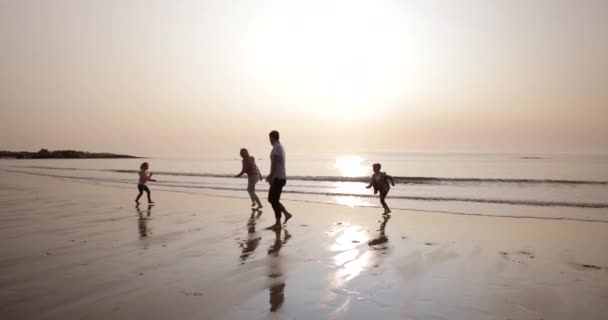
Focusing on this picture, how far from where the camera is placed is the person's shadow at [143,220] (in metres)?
9.12

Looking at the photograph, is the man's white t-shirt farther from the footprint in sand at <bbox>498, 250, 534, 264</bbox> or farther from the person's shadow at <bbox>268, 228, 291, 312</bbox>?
the footprint in sand at <bbox>498, 250, 534, 264</bbox>

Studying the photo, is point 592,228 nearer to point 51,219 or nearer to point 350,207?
point 350,207

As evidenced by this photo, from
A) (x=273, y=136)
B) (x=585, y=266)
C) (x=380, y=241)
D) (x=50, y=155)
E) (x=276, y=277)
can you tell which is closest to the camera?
(x=276, y=277)

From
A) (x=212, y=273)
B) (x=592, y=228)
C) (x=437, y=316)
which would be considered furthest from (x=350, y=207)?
(x=437, y=316)

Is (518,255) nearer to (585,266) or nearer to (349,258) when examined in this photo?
(585,266)

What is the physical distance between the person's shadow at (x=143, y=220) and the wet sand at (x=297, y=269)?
0.35 feet

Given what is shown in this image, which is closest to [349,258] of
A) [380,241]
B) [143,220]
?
[380,241]

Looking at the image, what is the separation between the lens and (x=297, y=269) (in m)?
6.13

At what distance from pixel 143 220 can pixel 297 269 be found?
674cm

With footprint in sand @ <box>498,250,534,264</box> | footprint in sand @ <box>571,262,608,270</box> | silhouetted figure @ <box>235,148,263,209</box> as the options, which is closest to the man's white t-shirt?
silhouetted figure @ <box>235,148,263,209</box>

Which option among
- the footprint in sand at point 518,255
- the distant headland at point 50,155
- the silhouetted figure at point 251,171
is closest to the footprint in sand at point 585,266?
the footprint in sand at point 518,255

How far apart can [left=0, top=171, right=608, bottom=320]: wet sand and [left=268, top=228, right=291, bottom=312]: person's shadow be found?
2 cm

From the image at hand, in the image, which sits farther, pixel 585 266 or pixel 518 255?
pixel 518 255

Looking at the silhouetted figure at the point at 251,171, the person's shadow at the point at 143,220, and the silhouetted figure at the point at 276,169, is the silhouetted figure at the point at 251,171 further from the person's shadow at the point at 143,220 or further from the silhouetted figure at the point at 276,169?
the silhouetted figure at the point at 276,169
